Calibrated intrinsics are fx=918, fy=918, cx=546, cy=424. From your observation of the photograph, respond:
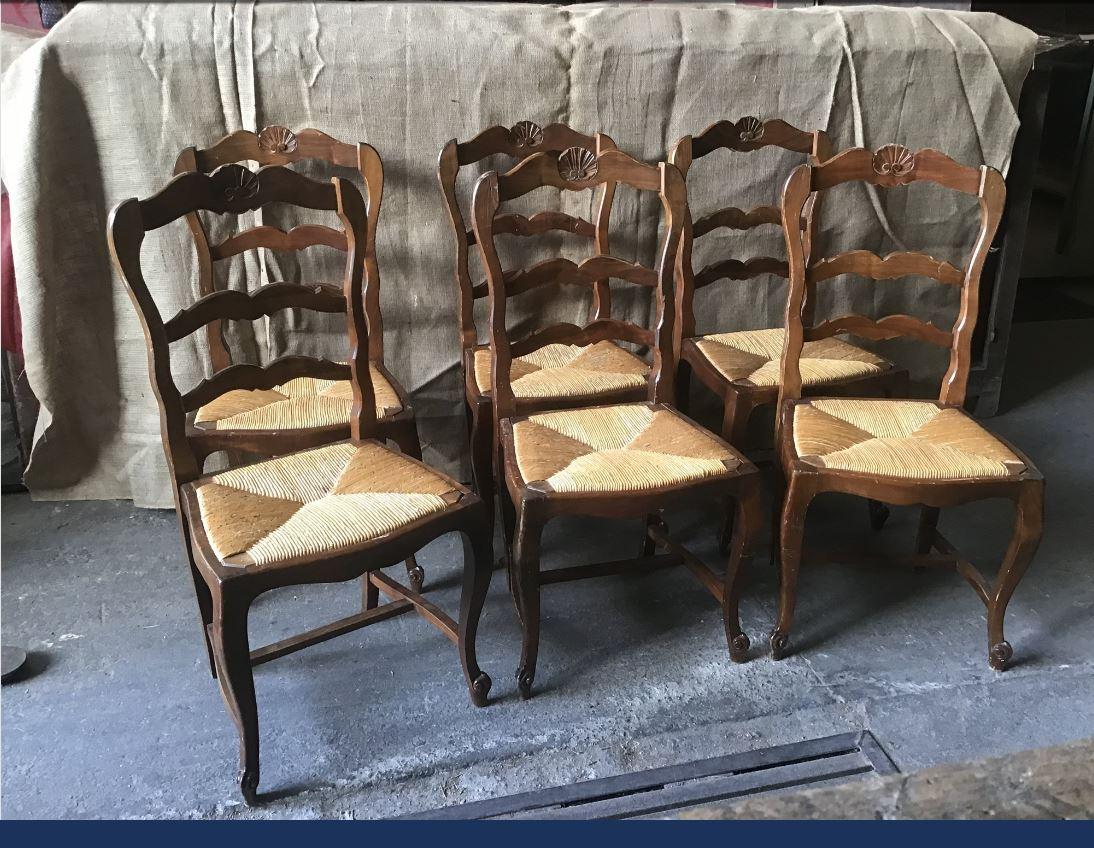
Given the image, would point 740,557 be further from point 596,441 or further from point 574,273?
point 574,273

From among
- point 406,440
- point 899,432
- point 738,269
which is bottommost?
point 406,440

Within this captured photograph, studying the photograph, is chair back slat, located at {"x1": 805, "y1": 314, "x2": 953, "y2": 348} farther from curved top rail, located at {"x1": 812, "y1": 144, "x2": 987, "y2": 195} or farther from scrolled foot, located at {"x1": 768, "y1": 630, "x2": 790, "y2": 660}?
scrolled foot, located at {"x1": 768, "y1": 630, "x2": 790, "y2": 660}

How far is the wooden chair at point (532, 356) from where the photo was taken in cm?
223

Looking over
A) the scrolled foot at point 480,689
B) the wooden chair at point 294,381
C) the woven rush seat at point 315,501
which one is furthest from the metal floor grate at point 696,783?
the wooden chair at point 294,381

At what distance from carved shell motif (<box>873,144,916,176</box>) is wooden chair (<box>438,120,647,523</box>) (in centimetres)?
66

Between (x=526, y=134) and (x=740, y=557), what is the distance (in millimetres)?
1190

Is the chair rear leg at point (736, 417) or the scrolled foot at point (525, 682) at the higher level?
the chair rear leg at point (736, 417)

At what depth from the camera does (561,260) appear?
78.0 inches

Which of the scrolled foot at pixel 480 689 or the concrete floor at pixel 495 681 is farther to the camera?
the scrolled foot at pixel 480 689

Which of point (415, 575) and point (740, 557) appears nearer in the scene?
point (740, 557)

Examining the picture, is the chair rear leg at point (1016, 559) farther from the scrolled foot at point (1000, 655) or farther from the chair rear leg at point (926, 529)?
the chair rear leg at point (926, 529)

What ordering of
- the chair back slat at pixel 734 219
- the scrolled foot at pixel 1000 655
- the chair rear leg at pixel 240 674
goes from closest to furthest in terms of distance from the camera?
the chair rear leg at pixel 240 674, the scrolled foot at pixel 1000 655, the chair back slat at pixel 734 219

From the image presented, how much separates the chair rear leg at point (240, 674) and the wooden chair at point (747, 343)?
1255 millimetres

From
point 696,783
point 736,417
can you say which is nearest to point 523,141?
point 736,417
